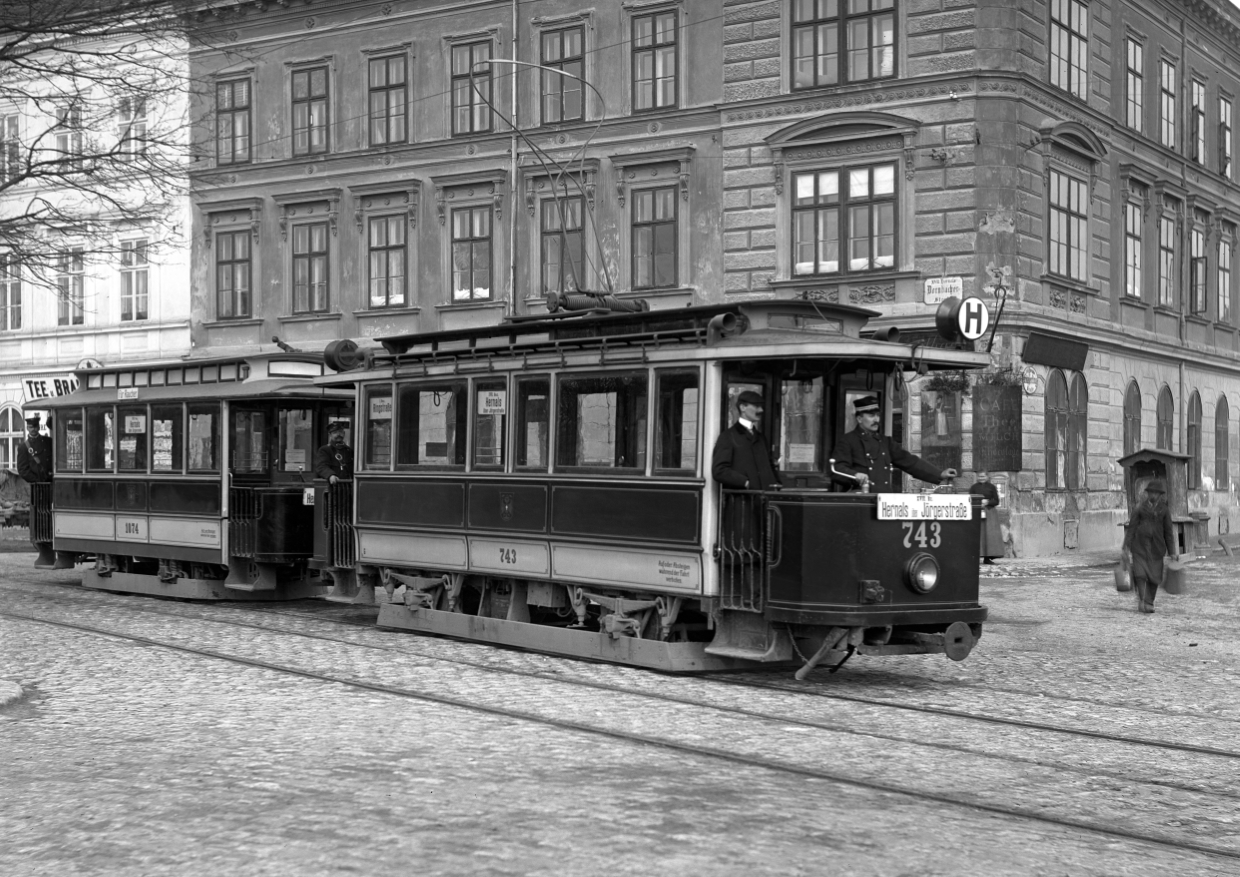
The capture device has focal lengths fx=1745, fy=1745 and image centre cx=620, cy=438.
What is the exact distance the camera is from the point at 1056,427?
31.2 metres

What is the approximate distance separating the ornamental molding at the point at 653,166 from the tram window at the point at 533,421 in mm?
18804

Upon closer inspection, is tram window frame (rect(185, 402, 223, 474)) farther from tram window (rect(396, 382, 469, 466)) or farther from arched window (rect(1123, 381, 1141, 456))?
arched window (rect(1123, 381, 1141, 456))

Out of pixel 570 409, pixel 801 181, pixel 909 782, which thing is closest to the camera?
pixel 909 782

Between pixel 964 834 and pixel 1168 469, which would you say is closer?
pixel 964 834

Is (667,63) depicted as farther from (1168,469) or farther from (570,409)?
(570,409)

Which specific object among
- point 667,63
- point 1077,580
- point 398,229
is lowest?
point 1077,580

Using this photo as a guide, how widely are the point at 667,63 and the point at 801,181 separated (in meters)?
3.98

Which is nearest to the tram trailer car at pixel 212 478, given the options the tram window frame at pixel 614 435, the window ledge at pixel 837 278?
the tram window frame at pixel 614 435

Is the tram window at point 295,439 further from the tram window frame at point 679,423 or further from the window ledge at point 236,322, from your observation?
the window ledge at point 236,322

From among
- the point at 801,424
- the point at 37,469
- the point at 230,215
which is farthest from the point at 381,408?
the point at 230,215

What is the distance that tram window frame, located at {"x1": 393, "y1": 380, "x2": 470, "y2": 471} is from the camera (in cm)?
1573

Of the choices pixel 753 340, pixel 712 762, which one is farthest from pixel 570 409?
pixel 712 762

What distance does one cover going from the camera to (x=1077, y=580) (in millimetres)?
25172

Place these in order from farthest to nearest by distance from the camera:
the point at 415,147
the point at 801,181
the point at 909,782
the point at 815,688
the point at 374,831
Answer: the point at 415,147 < the point at 801,181 < the point at 815,688 < the point at 909,782 < the point at 374,831
